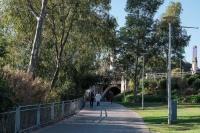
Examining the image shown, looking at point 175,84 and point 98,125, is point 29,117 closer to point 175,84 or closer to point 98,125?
point 98,125

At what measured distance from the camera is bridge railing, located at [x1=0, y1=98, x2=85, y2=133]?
1202cm

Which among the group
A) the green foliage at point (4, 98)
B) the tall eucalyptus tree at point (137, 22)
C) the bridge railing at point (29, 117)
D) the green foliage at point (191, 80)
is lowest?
the bridge railing at point (29, 117)

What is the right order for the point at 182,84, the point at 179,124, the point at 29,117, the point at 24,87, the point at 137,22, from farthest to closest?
the point at 182,84, the point at 137,22, the point at 179,124, the point at 24,87, the point at 29,117

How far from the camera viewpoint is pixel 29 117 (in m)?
14.4

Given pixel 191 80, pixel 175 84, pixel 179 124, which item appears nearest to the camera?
pixel 179 124

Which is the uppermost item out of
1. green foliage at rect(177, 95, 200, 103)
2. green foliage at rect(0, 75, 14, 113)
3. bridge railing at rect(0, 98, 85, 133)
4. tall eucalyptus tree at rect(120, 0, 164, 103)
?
tall eucalyptus tree at rect(120, 0, 164, 103)

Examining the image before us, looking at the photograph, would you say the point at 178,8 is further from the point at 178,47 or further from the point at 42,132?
the point at 42,132

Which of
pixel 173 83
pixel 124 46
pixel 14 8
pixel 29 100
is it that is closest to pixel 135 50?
pixel 124 46

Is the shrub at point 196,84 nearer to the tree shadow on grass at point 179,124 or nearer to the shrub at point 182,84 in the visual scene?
the shrub at point 182,84

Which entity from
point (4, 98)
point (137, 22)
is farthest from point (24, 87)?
point (137, 22)

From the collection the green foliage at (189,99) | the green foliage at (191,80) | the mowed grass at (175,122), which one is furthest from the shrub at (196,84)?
the mowed grass at (175,122)

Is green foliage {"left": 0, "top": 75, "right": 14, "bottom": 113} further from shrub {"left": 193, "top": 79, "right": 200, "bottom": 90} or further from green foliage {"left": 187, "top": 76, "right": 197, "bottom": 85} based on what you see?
green foliage {"left": 187, "top": 76, "right": 197, "bottom": 85}

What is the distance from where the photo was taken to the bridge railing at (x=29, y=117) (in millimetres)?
12016

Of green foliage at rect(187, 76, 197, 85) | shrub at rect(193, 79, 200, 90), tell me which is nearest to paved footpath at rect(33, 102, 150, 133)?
shrub at rect(193, 79, 200, 90)
